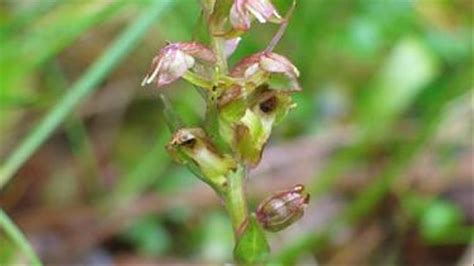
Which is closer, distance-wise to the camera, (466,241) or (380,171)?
(466,241)

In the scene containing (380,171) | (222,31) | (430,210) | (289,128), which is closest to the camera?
(222,31)

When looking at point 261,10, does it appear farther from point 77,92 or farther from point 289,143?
point 289,143

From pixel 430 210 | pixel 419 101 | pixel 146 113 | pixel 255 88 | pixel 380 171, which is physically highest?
pixel 146 113

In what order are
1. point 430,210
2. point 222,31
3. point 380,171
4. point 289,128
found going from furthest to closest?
point 289,128
point 380,171
point 430,210
point 222,31

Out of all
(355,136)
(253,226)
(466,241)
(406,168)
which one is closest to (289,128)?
(355,136)

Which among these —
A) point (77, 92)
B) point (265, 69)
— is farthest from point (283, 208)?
point (77, 92)

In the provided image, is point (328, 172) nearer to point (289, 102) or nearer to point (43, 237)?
point (43, 237)

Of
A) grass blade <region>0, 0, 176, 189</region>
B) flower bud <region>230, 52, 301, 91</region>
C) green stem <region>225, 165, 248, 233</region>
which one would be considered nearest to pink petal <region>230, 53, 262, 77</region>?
flower bud <region>230, 52, 301, 91</region>

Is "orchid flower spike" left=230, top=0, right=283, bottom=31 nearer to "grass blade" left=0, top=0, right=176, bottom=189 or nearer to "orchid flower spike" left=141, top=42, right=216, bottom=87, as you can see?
"orchid flower spike" left=141, top=42, right=216, bottom=87
